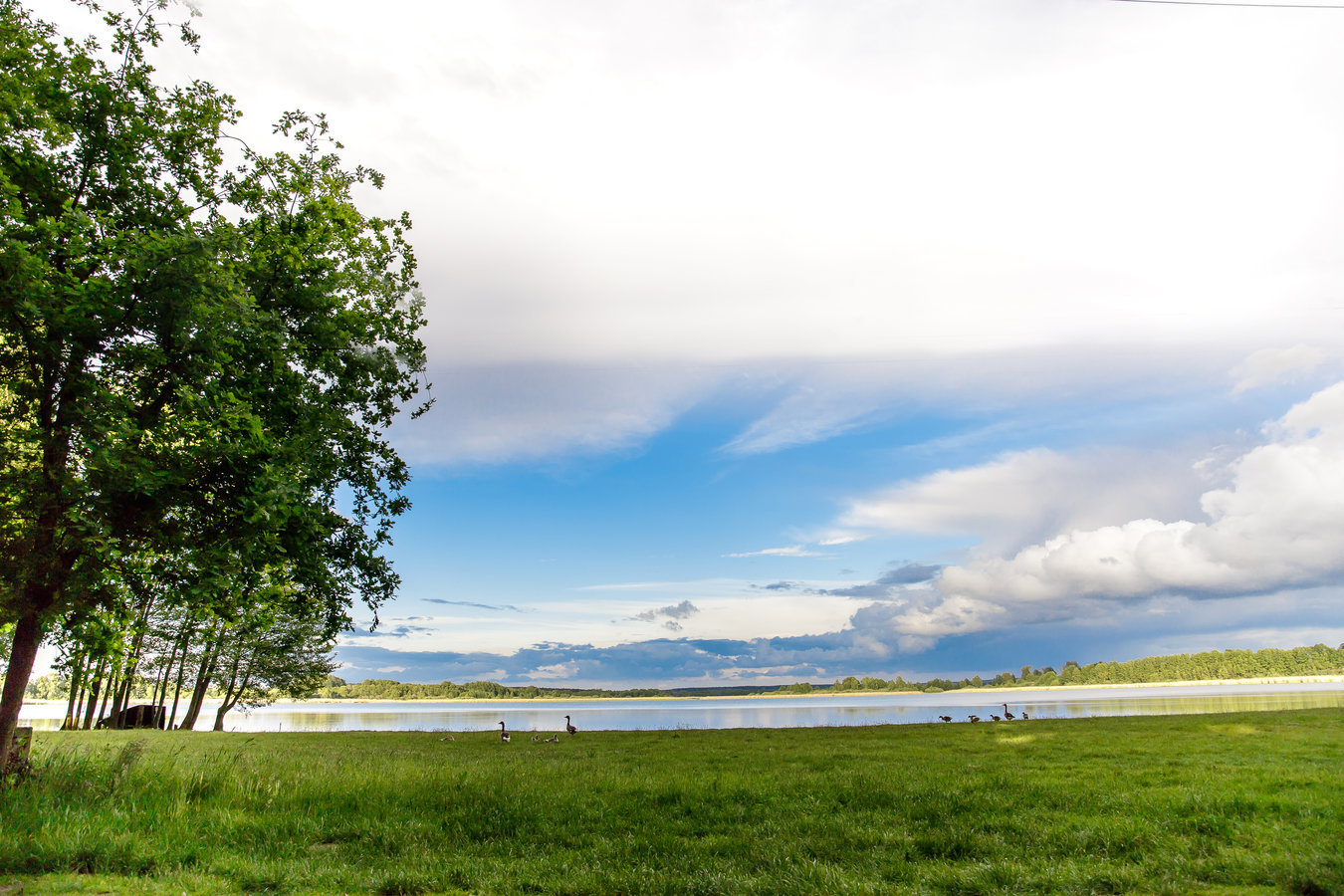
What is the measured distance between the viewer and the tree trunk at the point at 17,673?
13961mm

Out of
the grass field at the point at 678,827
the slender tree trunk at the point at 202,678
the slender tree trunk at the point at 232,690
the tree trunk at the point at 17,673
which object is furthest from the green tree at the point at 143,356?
the slender tree trunk at the point at 232,690

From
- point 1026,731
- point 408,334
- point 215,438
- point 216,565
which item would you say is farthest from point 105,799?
point 1026,731

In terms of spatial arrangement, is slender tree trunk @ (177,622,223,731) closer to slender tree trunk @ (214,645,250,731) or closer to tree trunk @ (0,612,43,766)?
slender tree trunk @ (214,645,250,731)

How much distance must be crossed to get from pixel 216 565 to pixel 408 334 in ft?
35.7

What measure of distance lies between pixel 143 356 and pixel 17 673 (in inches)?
286

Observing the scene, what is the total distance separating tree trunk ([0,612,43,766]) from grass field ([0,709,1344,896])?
3.30 ft

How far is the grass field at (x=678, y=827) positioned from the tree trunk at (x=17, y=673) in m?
1.00

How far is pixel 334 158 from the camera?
67.9 feet

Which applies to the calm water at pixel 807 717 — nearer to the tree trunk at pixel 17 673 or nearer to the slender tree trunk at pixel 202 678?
the slender tree trunk at pixel 202 678

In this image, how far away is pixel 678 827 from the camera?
1198cm

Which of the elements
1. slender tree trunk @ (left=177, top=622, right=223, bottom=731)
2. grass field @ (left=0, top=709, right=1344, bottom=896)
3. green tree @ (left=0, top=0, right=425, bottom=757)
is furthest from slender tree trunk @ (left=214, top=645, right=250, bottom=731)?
green tree @ (left=0, top=0, right=425, bottom=757)

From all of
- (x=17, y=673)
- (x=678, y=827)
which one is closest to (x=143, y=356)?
(x=17, y=673)

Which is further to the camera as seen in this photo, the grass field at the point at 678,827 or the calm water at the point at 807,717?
the calm water at the point at 807,717

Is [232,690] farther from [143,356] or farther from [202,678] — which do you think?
[143,356]
